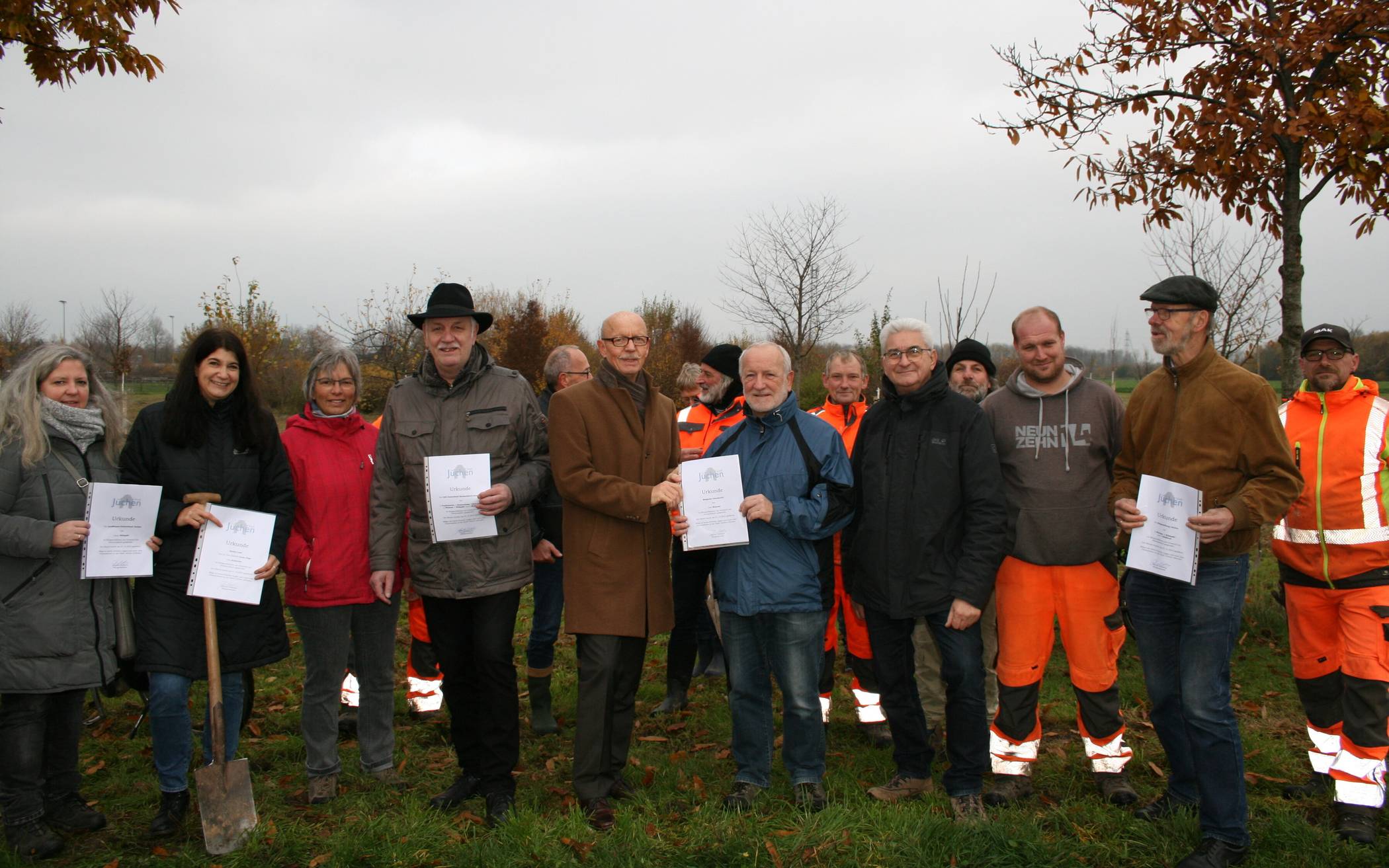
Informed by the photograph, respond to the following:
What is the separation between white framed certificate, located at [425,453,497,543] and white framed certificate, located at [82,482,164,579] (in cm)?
124

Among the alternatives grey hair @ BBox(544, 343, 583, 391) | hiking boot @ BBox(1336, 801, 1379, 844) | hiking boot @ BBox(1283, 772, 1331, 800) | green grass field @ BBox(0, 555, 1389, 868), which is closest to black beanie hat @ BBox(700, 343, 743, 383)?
grey hair @ BBox(544, 343, 583, 391)

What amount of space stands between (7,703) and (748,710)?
3.49 meters

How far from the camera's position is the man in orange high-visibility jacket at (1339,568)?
4340mm

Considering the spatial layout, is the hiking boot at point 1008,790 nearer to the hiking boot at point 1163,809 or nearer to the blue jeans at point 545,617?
the hiking boot at point 1163,809

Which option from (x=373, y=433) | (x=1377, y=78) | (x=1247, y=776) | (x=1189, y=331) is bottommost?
(x=1247, y=776)

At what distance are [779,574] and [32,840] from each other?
3611 millimetres

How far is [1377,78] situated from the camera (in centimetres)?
593

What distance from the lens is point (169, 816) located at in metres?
4.29

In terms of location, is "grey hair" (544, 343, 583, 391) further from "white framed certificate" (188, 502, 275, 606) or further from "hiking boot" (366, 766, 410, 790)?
"hiking boot" (366, 766, 410, 790)

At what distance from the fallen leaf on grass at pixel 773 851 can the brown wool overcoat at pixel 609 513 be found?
1.10 meters

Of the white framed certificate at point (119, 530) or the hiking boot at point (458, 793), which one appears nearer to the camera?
the white framed certificate at point (119, 530)

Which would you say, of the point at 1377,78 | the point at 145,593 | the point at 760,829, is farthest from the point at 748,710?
the point at 1377,78

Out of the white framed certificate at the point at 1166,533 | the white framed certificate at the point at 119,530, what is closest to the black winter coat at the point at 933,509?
the white framed certificate at the point at 1166,533

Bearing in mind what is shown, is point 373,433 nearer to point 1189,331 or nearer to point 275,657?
point 275,657
